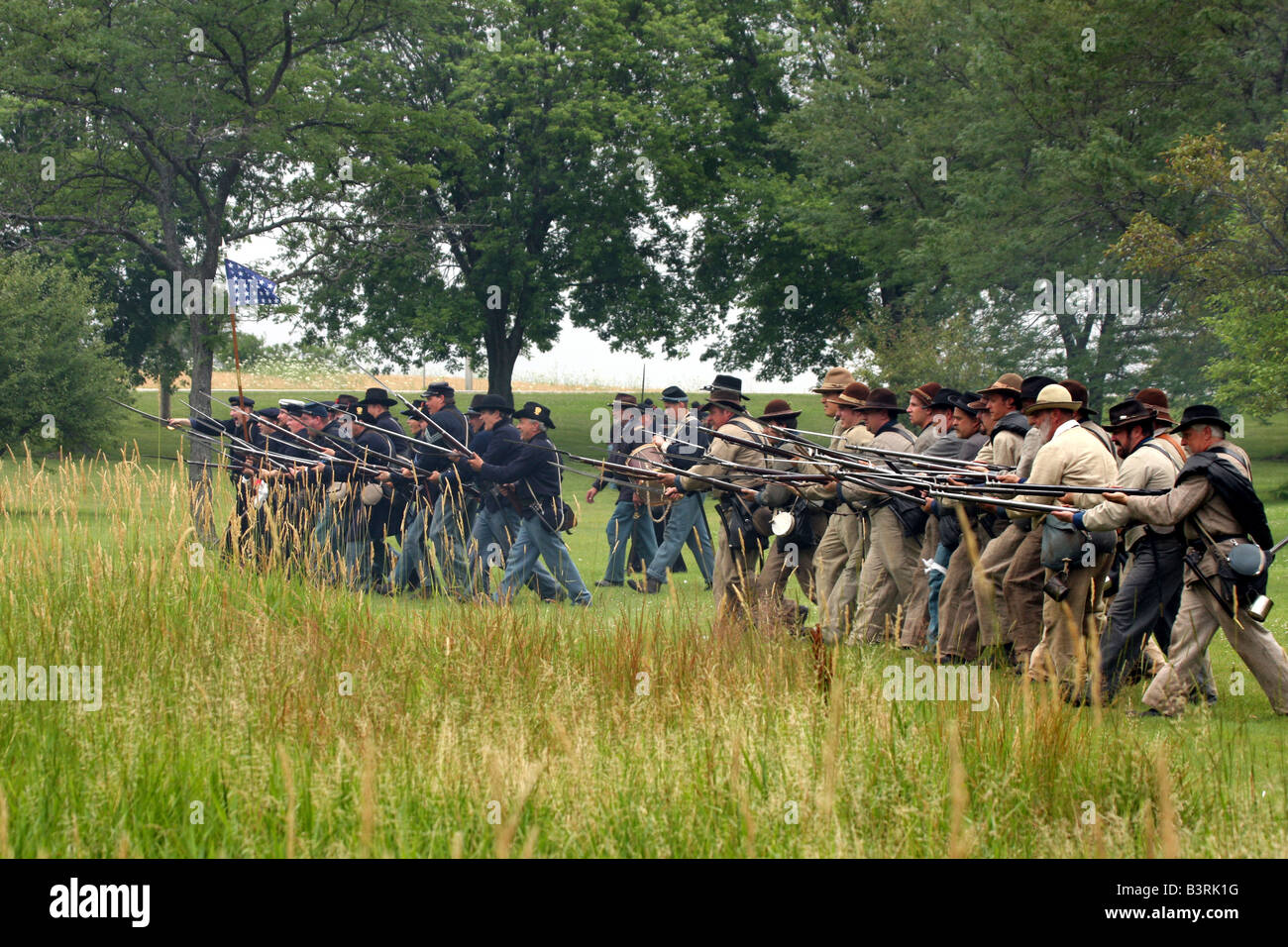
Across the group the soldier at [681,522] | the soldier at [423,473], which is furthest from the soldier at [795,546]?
the soldier at [423,473]

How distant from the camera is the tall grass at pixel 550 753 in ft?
15.7

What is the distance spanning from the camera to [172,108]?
85.9 feet

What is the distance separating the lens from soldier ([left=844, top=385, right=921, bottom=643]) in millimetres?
10461

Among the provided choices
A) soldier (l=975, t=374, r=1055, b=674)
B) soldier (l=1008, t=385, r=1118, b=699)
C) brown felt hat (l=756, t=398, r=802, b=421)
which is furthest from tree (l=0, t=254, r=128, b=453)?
soldier (l=1008, t=385, r=1118, b=699)

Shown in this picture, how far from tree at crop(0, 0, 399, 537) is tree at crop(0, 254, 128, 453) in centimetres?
152

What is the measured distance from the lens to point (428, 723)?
5.90m

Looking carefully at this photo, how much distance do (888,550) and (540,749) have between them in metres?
5.45

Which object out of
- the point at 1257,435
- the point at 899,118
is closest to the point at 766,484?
the point at 899,118

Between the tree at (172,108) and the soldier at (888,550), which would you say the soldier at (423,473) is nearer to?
the soldier at (888,550)

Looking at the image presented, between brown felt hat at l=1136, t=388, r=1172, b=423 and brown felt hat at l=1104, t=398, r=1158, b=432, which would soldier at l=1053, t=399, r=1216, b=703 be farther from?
brown felt hat at l=1136, t=388, r=1172, b=423

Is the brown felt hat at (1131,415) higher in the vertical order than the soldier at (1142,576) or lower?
higher

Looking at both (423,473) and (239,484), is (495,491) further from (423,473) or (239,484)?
(239,484)

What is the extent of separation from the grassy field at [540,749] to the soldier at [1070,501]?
118 centimetres
